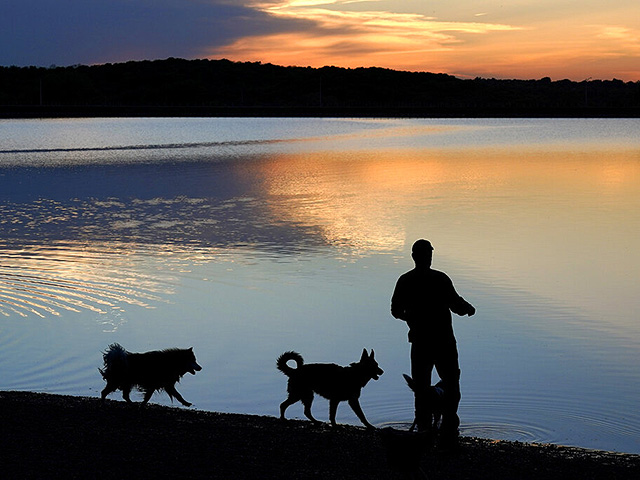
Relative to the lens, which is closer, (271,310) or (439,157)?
(271,310)

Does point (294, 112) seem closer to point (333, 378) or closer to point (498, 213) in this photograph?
point (498, 213)

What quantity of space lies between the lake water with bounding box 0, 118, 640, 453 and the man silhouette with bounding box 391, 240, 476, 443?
2.07 meters

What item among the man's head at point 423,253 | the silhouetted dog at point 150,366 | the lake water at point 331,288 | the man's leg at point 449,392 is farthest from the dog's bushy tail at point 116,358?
→ the man's head at point 423,253

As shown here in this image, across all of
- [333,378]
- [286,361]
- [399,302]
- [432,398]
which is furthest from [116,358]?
[432,398]

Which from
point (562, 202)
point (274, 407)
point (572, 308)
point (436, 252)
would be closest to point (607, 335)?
point (572, 308)

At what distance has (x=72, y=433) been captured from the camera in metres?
7.79

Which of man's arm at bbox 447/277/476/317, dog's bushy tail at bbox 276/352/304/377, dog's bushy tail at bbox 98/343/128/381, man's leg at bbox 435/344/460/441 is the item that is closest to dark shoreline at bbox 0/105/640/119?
dog's bushy tail at bbox 98/343/128/381

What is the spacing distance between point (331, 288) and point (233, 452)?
31.6 feet

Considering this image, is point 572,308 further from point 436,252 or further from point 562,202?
point 562,202

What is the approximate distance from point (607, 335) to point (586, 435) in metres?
4.52

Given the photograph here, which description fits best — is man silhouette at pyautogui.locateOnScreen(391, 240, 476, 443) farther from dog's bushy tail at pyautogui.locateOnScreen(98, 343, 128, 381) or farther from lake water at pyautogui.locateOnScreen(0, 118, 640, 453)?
dog's bushy tail at pyautogui.locateOnScreen(98, 343, 128, 381)

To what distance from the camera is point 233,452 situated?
7438mm

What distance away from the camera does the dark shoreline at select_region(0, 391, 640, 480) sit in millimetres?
6926

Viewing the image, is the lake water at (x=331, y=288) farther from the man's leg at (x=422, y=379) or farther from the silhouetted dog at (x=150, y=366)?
the man's leg at (x=422, y=379)
